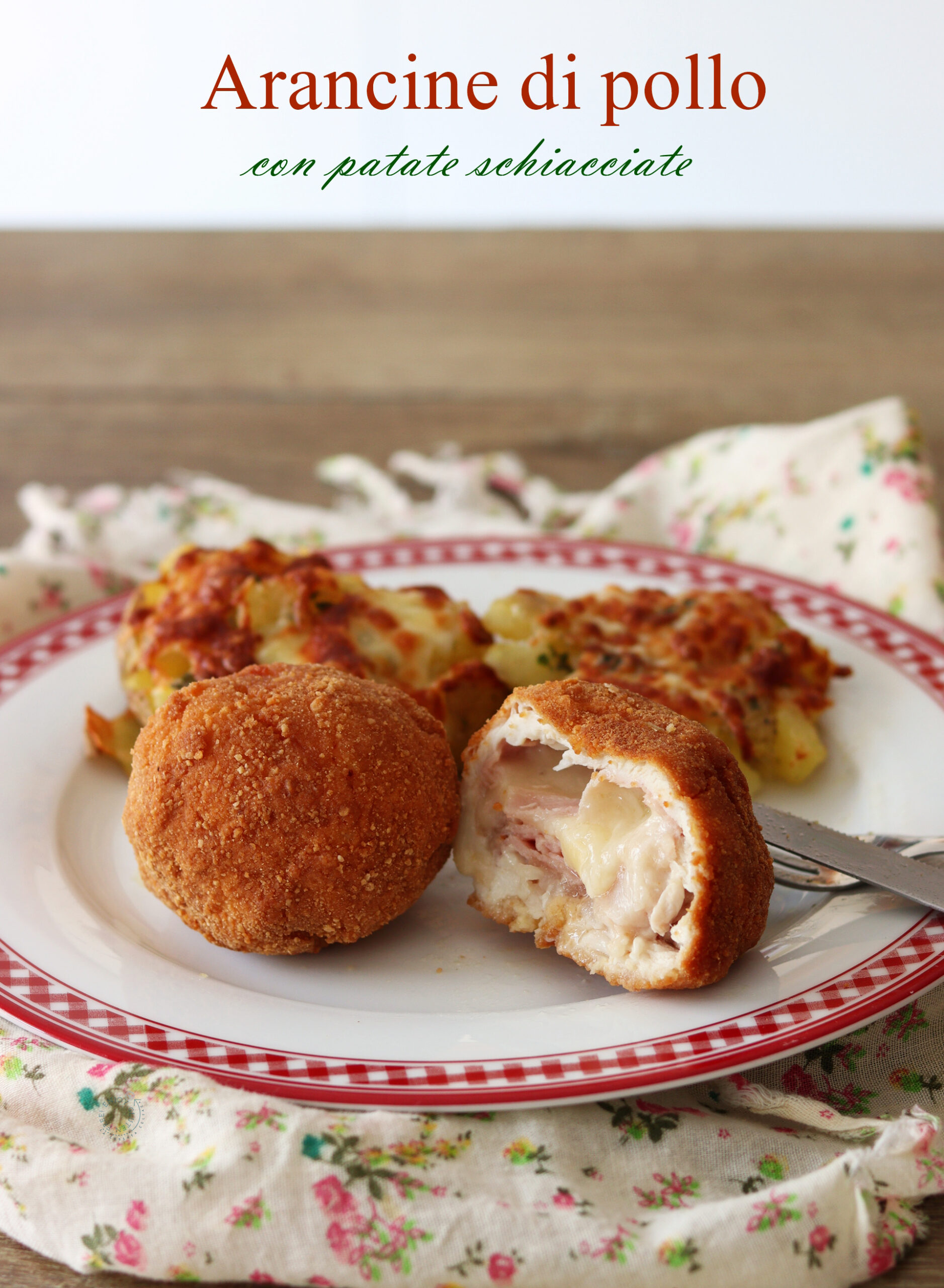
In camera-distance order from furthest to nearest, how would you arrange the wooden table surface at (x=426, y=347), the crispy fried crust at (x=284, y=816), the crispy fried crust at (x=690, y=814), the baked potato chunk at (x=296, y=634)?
the wooden table surface at (x=426, y=347)
the baked potato chunk at (x=296, y=634)
the crispy fried crust at (x=284, y=816)
the crispy fried crust at (x=690, y=814)

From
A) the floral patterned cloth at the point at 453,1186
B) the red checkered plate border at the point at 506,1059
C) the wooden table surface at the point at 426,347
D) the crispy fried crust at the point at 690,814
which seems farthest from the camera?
the wooden table surface at the point at 426,347

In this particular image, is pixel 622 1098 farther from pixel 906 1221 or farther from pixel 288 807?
pixel 288 807

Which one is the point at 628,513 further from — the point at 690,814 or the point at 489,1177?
the point at 489,1177

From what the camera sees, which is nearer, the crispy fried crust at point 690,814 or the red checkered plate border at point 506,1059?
the red checkered plate border at point 506,1059

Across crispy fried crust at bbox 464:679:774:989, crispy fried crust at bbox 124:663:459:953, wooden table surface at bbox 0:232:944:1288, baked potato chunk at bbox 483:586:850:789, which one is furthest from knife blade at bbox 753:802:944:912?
wooden table surface at bbox 0:232:944:1288

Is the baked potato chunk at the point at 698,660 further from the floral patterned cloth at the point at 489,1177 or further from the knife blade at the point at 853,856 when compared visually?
the floral patterned cloth at the point at 489,1177

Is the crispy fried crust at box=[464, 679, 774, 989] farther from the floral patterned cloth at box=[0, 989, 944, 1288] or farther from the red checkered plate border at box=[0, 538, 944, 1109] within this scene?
the floral patterned cloth at box=[0, 989, 944, 1288]

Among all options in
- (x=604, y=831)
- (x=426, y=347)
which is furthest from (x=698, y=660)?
(x=426, y=347)

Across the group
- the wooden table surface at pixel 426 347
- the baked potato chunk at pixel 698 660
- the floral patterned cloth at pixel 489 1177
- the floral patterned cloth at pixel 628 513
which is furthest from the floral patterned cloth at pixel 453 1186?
the wooden table surface at pixel 426 347

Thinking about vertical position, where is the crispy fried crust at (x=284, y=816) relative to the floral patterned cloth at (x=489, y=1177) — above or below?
above
